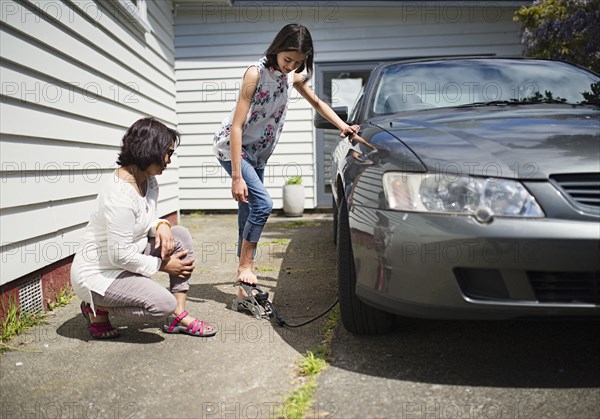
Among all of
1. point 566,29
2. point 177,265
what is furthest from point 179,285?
point 566,29

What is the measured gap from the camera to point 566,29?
6266 mm

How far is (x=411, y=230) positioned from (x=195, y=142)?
6834 mm

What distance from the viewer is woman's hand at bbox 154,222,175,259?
2.86m

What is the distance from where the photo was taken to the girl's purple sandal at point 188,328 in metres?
2.88

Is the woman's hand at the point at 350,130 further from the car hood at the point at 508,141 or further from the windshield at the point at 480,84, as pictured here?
the car hood at the point at 508,141

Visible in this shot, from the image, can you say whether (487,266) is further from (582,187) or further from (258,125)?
(258,125)

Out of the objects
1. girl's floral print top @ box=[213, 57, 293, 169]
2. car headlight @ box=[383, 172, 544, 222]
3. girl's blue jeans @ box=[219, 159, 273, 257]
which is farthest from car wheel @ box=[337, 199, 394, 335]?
girl's floral print top @ box=[213, 57, 293, 169]

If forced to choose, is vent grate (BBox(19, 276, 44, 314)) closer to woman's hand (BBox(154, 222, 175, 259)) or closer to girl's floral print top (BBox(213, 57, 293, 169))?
woman's hand (BBox(154, 222, 175, 259))

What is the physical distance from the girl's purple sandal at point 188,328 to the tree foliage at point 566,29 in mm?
5159

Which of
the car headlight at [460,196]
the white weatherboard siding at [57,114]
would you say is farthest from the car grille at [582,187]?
the white weatherboard siding at [57,114]

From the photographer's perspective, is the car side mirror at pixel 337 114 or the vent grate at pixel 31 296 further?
the car side mirror at pixel 337 114

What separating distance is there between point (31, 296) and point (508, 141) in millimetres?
2729

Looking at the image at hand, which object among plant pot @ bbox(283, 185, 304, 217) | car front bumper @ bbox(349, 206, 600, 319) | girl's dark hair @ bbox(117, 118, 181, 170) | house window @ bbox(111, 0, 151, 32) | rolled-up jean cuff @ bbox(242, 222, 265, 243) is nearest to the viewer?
car front bumper @ bbox(349, 206, 600, 319)

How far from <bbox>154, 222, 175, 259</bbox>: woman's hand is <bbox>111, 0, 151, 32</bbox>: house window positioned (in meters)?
3.12
